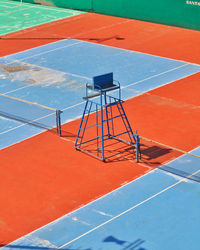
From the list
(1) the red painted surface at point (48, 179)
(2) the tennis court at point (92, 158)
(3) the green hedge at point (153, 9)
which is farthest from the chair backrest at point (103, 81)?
(3) the green hedge at point (153, 9)

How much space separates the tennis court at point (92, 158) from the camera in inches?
679

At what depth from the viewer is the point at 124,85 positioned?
2909 cm

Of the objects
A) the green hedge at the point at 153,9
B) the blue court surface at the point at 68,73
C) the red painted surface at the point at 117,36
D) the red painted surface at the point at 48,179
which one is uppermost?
the green hedge at the point at 153,9

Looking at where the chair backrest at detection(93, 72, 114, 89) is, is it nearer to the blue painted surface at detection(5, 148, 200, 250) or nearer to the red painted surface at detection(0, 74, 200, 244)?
the red painted surface at detection(0, 74, 200, 244)

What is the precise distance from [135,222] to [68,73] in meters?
15.3

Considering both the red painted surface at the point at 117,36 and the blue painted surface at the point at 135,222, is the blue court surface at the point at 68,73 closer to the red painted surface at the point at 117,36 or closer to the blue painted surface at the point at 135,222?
the red painted surface at the point at 117,36

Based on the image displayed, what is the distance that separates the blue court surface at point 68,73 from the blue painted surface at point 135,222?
6.65 meters

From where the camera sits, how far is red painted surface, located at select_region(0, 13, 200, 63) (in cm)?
3459

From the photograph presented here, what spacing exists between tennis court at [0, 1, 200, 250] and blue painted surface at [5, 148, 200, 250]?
32mm

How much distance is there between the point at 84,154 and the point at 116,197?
11.7 feet

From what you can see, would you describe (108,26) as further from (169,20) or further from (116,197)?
(116,197)

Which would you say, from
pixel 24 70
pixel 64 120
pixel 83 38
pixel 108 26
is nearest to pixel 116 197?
pixel 64 120

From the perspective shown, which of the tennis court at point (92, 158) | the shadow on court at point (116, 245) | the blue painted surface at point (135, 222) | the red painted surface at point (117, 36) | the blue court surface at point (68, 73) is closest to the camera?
the shadow on court at point (116, 245)

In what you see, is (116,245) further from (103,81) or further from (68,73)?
(68,73)
